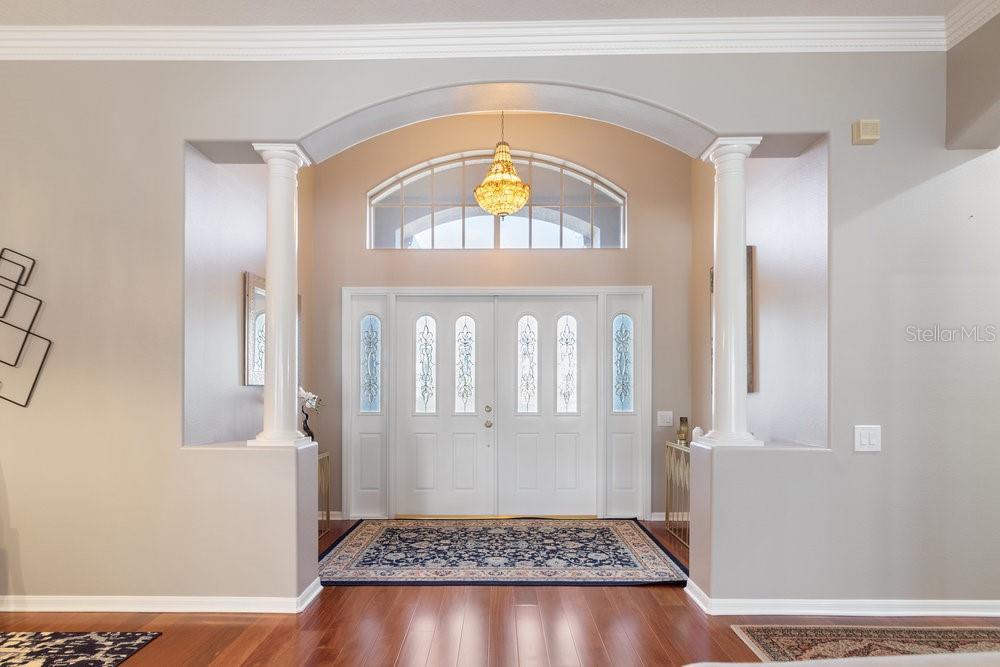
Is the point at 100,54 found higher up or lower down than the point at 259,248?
higher up

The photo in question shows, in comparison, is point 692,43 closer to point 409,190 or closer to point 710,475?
point 710,475

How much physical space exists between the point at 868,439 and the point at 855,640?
998mm

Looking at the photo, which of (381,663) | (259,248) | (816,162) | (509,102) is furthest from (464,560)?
(816,162)

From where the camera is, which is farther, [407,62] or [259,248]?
[259,248]

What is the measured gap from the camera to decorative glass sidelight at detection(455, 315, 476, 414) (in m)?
6.36

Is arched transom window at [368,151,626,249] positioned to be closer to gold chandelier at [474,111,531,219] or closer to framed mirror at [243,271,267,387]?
gold chandelier at [474,111,531,219]

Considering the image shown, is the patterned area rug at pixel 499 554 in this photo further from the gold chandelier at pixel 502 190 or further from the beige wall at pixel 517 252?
the gold chandelier at pixel 502 190

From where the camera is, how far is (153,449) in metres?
3.88

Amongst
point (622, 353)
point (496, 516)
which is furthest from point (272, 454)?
point (622, 353)

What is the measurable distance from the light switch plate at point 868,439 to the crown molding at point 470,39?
2.01 meters

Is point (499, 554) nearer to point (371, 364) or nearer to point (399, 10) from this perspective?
point (371, 364)

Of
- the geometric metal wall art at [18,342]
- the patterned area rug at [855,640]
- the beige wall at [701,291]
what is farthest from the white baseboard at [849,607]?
the geometric metal wall art at [18,342]

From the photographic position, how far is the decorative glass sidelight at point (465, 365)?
6.36 metres

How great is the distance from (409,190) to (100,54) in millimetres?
2896
